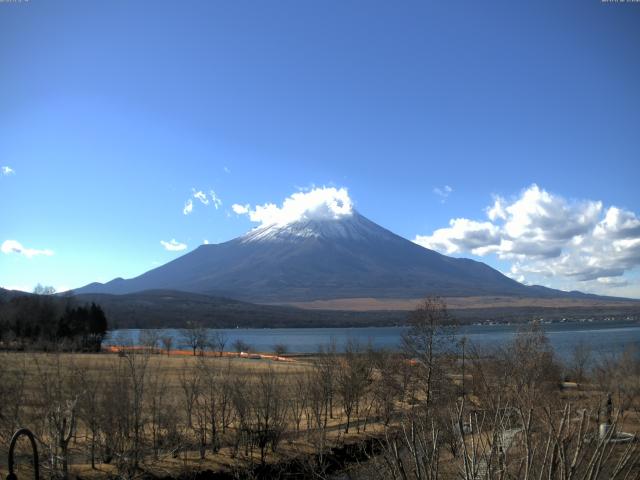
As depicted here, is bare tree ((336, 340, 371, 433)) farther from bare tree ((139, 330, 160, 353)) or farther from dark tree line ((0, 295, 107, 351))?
dark tree line ((0, 295, 107, 351))

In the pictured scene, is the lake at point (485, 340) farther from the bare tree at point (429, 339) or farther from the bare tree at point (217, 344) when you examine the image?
the bare tree at point (429, 339)

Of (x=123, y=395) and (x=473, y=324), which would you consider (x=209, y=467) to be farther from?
(x=473, y=324)

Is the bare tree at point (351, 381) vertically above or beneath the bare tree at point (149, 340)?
beneath

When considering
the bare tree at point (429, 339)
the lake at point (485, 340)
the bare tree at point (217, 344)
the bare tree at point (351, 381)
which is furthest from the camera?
the bare tree at point (217, 344)

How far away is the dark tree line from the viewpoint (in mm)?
75125

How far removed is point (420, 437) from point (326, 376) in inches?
1048

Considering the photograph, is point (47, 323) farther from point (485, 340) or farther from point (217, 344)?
point (485, 340)

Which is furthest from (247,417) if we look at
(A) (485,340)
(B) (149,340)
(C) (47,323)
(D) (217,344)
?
(D) (217,344)

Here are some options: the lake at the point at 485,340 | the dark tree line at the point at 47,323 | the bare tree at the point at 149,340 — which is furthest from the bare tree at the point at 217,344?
the dark tree line at the point at 47,323

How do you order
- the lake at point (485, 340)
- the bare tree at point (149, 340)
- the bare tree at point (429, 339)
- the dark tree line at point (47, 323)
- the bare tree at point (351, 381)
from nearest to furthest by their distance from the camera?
the bare tree at point (429, 339), the bare tree at point (351, 381), the bare tree at point (149, 340), the lake at point (485, 340), the dark tree line at point (47, 323)

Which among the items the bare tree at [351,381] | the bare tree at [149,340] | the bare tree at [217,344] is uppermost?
the bare tree at [149,340]

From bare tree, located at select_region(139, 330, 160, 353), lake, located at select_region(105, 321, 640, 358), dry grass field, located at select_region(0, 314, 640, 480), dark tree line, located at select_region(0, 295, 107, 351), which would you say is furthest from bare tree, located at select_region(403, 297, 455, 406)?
dark tree line, located at select_region(0, 295, 107, 351)

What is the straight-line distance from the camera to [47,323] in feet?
272

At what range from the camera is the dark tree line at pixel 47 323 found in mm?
75125
